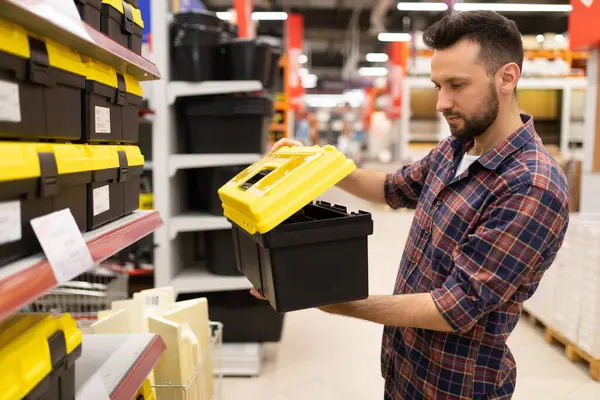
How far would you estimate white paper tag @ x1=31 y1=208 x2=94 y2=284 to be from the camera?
919mm

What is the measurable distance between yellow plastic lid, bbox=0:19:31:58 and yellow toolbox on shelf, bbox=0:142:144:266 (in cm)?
16

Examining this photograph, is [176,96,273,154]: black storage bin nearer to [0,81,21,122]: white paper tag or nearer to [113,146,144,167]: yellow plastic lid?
[113,146,144,167]: yellow plastic lid

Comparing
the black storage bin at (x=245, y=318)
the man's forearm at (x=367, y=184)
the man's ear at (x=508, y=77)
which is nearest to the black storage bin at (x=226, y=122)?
the black storage bin at (x=245, y=318)

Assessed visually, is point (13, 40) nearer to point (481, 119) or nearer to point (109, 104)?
point (109, 104)

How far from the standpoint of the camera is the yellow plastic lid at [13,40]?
868 millimetres

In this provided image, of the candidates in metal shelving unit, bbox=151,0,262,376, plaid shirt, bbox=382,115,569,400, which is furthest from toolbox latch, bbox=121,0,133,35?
metal shelving unit, bbox=151,0,262,376

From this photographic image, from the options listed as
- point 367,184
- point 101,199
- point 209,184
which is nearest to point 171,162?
point 209,184

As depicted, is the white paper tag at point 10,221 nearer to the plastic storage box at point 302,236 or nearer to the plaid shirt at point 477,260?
the plastic storage box at point 302,236

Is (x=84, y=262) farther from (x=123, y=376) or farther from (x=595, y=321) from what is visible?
(x=595, y=321)

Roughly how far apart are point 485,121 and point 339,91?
26643mm

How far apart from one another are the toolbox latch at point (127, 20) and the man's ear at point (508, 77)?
3.49 feet

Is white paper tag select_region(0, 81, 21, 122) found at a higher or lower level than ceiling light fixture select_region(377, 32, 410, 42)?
lower

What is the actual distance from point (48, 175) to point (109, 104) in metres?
0.51

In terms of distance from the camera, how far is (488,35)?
1476mm
